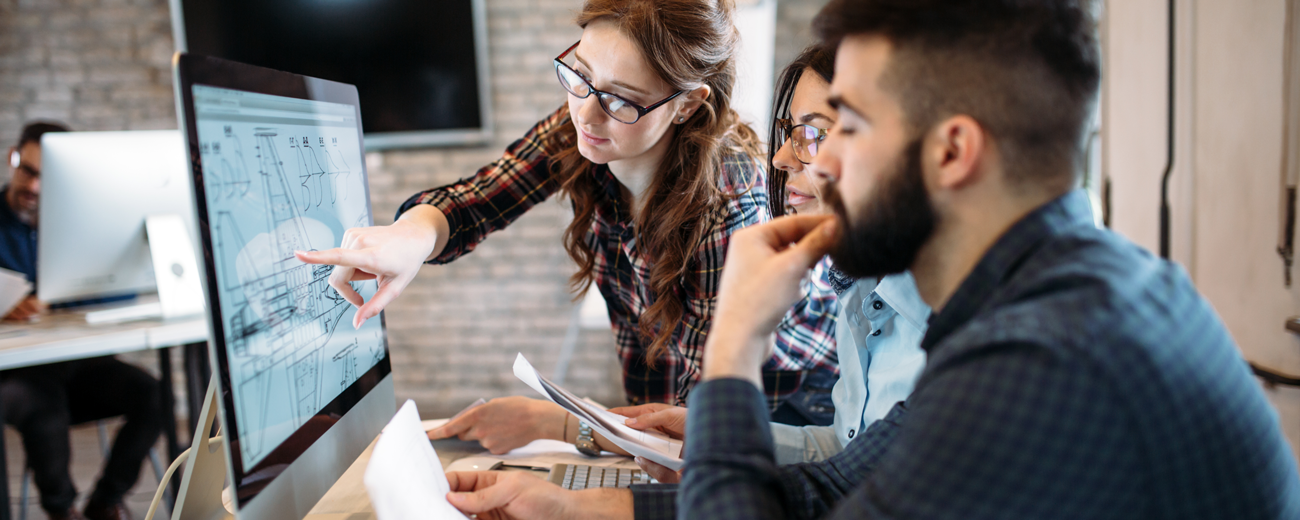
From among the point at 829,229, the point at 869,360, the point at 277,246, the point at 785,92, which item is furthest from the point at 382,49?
the point at 829,229

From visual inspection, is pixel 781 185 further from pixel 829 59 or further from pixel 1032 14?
pixel 1032 14

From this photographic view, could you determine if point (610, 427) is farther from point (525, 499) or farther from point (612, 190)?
point (612, 190)

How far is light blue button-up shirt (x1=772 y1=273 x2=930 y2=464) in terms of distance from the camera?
0.98 metres

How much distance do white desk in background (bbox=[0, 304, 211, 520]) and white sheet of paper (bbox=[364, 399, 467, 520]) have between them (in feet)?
5.00

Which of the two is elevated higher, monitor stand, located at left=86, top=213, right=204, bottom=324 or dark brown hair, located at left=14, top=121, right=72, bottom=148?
dark brown hair, located at left=14, top=121, right=72, bottom=148

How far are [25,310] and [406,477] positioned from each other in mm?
2225

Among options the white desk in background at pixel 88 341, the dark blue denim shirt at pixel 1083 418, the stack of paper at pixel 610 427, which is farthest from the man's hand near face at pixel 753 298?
the white desk in background at pixel 88 341

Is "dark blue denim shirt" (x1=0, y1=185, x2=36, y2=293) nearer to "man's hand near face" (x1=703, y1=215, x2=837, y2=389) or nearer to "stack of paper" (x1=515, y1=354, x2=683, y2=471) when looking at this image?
"stack of paper" (x1=515, y1=354, x2=683, y2=471)

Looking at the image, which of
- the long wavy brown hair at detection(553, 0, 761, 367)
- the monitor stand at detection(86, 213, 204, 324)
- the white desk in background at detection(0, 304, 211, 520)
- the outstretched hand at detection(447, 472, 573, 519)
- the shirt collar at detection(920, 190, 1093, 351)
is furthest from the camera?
the monitor stand at detection(86, 213, 204, 324)

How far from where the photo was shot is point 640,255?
1338 millimetres

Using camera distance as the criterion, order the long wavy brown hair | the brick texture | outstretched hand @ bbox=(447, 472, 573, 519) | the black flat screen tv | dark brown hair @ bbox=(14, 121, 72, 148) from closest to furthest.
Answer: outstretched hand @ bbox=(447, 472, 573, 519)
the long wavy brown hair
dark brown hair @ bbox=(14, 121, 72, 148)
the black flat screen tv
the brick texture

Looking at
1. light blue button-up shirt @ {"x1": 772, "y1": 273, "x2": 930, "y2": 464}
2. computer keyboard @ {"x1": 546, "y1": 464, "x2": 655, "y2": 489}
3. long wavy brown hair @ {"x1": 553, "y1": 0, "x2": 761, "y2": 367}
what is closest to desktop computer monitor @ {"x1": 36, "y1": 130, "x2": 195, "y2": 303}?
long wavy brown hair @ {"x1": 553, "y1": 0, "x2": 761, "y2": 367}

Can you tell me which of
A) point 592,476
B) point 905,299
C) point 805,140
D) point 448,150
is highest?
point 448,150

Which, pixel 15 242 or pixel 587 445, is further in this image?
pixel 15 242
